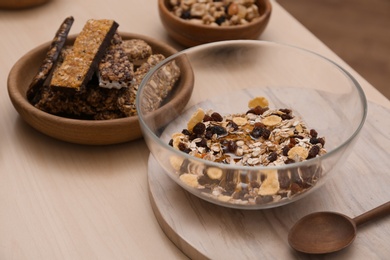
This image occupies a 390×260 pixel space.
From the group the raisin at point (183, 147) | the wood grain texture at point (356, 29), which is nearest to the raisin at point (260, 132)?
the raisin at point (183, 147)

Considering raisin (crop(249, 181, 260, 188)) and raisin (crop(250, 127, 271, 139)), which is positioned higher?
raisin (crop(249, 181, 260, 188))

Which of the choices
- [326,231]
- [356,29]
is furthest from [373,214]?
[356,29]

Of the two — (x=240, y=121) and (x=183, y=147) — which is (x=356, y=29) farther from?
(x=183, y=147)

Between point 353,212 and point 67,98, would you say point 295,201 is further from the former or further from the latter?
point 67,98

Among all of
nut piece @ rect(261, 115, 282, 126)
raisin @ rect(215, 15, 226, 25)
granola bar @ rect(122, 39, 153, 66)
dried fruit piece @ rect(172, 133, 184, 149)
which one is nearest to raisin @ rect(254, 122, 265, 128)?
nut piece @ rect(261, 115, 282, 126)

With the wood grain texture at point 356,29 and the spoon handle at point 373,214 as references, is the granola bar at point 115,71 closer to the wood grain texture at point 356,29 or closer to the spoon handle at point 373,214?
the spoon handle at point 373,214

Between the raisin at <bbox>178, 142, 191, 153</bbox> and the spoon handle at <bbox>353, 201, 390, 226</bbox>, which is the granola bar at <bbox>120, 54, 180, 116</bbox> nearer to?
the raisin at <bbox>178, 142, 191, 153</bbox>

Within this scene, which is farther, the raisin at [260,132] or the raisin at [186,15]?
the raisin at [186,15]
